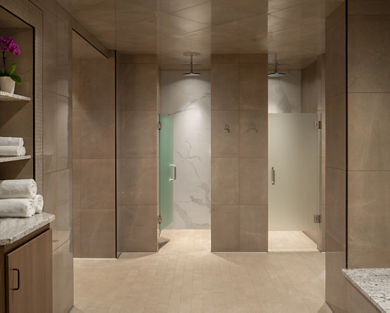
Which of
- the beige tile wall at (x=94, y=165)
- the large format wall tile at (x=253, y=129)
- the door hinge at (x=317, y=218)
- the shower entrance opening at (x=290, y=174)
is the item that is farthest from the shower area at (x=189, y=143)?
the door hinge at (x=317, y=218)

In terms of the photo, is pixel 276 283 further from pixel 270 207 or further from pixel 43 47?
pixel 43 47

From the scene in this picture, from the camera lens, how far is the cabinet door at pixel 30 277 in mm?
1865

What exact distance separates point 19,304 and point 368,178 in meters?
2.41

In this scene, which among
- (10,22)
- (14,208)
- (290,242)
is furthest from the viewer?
(290,242)

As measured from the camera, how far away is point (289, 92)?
6305 millimetres

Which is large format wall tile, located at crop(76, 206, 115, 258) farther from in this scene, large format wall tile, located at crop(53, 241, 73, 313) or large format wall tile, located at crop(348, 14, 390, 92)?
large format wall tile, located at crop(348, 14, 390, 92)

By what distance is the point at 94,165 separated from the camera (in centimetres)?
484

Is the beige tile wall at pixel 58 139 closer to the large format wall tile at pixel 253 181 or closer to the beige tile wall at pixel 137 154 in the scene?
the beige tile wall at pixel 137 154

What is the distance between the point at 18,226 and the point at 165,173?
3.52 m

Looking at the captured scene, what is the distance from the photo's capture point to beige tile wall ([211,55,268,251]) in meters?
5.02

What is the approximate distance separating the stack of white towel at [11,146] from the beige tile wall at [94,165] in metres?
2.37

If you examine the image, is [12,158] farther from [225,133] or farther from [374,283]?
[225,133]

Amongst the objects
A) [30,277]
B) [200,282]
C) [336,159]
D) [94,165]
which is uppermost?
[336,159]

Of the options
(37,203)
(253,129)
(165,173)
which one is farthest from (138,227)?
(37,203)
